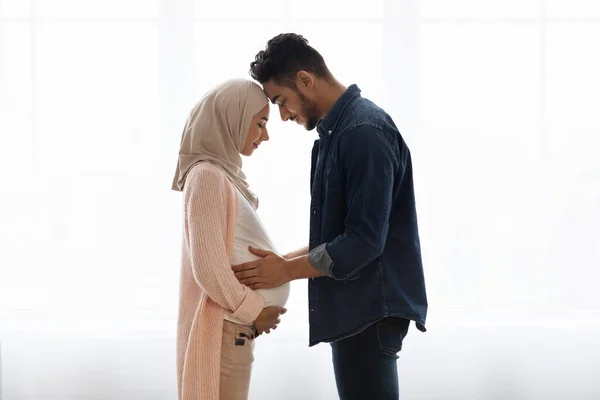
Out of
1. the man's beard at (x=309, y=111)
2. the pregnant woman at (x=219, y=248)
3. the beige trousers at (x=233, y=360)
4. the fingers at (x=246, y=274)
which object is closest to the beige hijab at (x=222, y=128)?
the pregnant woman at (x=219, y=248)

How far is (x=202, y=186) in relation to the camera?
1623 millimetres

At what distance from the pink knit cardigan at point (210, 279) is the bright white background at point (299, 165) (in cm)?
109

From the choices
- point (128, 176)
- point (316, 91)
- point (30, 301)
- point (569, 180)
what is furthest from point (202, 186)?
point (569, 180)

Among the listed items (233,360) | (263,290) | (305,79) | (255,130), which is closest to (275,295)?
(263,290)

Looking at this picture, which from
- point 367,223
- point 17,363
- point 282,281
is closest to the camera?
point 367,223

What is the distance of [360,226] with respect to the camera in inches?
60.3

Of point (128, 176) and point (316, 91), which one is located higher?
point (316, 91)

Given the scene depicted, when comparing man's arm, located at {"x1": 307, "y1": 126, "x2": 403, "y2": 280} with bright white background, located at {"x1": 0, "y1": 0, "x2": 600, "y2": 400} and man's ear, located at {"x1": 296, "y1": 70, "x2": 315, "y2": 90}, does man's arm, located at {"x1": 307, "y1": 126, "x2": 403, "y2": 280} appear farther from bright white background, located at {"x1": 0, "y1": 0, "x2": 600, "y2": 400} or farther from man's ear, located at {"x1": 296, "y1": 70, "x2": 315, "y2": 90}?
bright white background, located at {"x1": 0, "y1": 0, "x2": 600, "y2": 400}

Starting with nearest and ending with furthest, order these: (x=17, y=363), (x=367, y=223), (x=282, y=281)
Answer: (x=367, y=223), (x=282, y=281), (x=17, y=363)

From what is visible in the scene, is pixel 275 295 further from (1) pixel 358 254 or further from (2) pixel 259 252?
(1) pixel 358 254

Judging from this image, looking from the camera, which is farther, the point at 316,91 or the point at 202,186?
the point at 316,91

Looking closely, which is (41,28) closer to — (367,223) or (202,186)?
(202,186)

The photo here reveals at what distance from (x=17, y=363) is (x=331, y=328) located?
1.66 metres

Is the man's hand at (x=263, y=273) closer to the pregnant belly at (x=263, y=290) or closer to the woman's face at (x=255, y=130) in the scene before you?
Result: the pregnant belly at (x=263, y=290)
